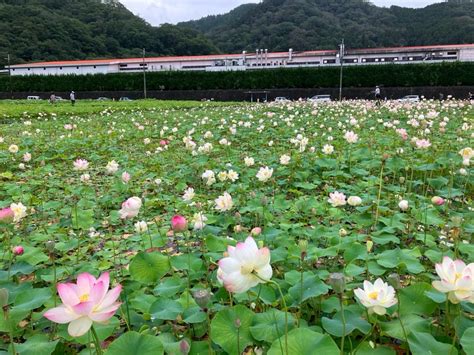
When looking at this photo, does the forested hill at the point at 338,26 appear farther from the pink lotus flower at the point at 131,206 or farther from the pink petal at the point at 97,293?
the pink petal at the point at 97,293

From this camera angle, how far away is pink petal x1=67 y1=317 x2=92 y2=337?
797 millimetres

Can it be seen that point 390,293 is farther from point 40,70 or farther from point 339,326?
point 40,70

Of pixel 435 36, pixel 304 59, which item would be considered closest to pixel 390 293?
pixel 304 59

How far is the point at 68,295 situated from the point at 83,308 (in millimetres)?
52

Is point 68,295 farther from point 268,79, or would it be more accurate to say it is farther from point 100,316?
point 268,79

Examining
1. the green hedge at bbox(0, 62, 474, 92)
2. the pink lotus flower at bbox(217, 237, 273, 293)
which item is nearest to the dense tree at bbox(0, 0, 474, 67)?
the green hedge at bbox(0, 62, 474, 92)

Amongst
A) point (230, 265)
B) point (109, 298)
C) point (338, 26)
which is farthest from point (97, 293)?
point (338, 26)

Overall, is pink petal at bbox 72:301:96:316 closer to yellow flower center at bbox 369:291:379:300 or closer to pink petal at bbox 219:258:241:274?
pink petal at bbox 219:258:241:274

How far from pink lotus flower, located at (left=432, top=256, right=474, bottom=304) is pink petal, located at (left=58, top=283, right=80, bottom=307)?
2.45ft

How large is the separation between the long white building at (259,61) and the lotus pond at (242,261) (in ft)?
117

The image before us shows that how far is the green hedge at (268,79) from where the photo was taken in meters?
24.4

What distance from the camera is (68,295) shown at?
82 centimetres

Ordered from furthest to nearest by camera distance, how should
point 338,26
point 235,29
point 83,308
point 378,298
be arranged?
1. point 235,29
2. point 338,26
3. point 378,298
4. point 83,308

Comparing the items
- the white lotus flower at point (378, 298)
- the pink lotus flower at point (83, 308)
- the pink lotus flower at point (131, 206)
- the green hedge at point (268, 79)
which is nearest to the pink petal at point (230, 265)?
the pink lotus flower at point (83, 308)
